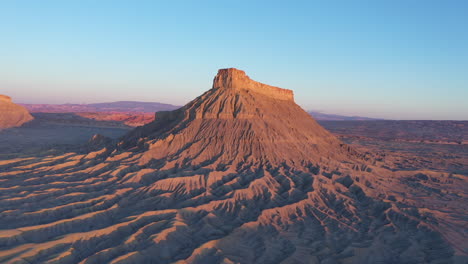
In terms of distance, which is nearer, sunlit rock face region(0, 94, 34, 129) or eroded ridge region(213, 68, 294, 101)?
eroded ridge region(213, 68, 294, 101)

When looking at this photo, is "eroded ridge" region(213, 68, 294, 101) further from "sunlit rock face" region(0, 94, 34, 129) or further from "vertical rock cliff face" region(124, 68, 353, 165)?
"sunlit rock face" region(0, 94, 34, 129)

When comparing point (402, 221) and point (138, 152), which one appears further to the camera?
point (138, 152)

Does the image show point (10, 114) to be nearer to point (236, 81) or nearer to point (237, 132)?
point (236, 81)

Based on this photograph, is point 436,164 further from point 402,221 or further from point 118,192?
point 118,192

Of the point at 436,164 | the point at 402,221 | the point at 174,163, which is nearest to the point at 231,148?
the point at 174,163

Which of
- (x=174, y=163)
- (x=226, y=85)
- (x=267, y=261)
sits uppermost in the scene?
(x=226, y=85)

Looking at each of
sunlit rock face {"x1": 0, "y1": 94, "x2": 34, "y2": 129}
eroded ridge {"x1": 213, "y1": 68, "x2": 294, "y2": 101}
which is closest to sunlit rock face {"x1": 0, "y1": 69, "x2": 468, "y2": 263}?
eroded ridge {"x1": 213, "y1": 68, "x2": 294, "y2": 101}
